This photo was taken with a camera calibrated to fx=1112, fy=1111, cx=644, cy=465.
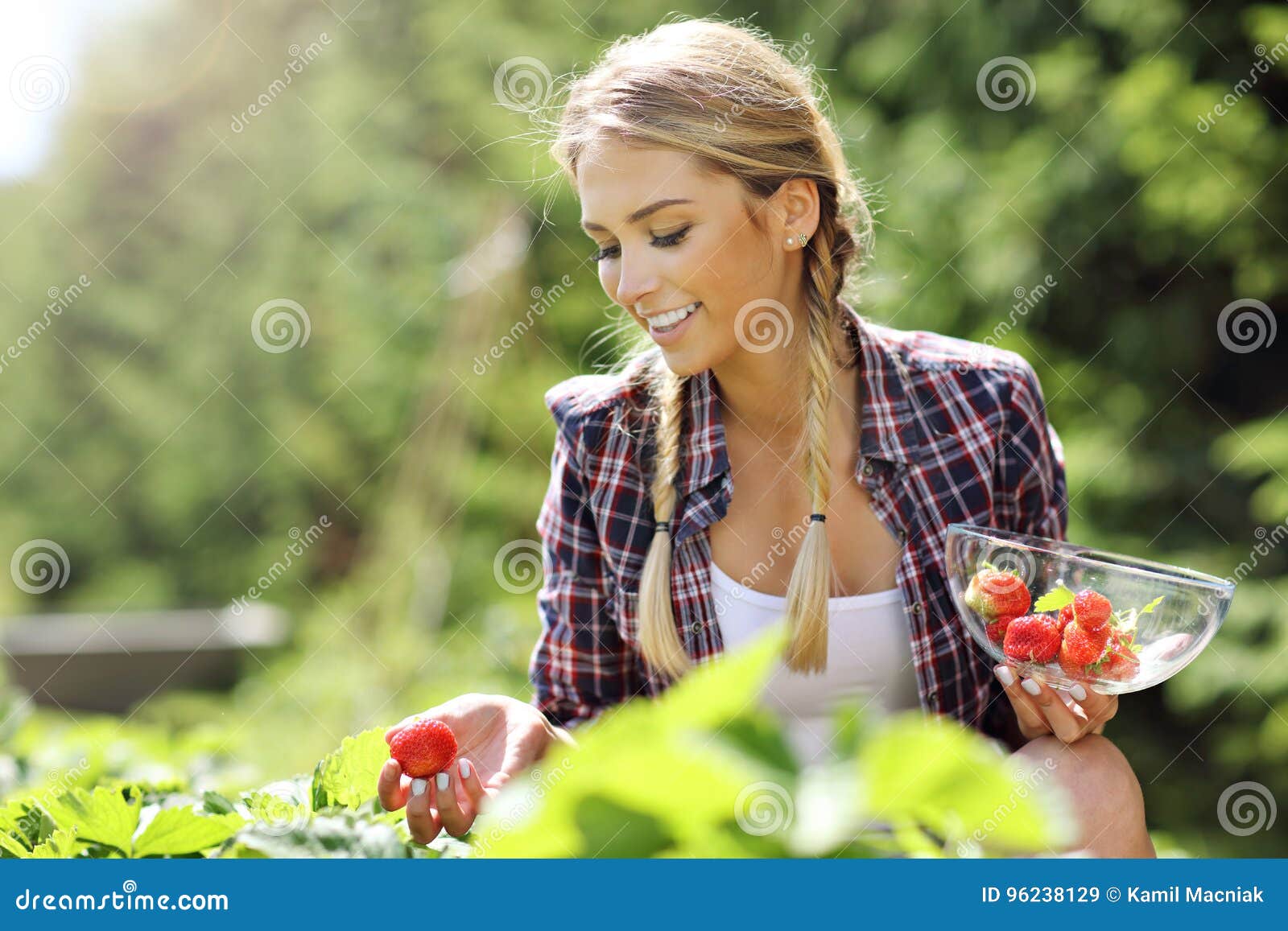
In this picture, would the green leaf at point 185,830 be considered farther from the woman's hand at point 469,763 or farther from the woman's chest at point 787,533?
the woman's chest at point 787,533

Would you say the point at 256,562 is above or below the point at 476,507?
below

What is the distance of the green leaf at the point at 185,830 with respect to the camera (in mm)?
797

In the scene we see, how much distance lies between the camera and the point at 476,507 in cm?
662

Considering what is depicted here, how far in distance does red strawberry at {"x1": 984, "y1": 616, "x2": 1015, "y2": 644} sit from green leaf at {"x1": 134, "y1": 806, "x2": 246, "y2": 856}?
0.89 meters

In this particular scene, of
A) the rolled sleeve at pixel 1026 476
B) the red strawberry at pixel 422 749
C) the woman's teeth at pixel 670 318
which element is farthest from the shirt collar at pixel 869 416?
the red strawberry at pixel 422 749

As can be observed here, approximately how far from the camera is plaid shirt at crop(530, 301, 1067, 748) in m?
1.72

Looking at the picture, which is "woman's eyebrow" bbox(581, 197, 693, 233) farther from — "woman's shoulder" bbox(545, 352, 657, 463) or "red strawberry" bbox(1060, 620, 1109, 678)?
"red strawberry" bbox(1060, 620, 1109, 678)

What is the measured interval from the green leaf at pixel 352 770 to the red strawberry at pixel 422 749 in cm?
2

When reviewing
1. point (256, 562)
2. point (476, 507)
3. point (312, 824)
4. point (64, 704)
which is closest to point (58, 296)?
point (256, 562)

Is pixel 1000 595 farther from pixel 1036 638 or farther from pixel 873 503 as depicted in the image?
pixel 873 503
